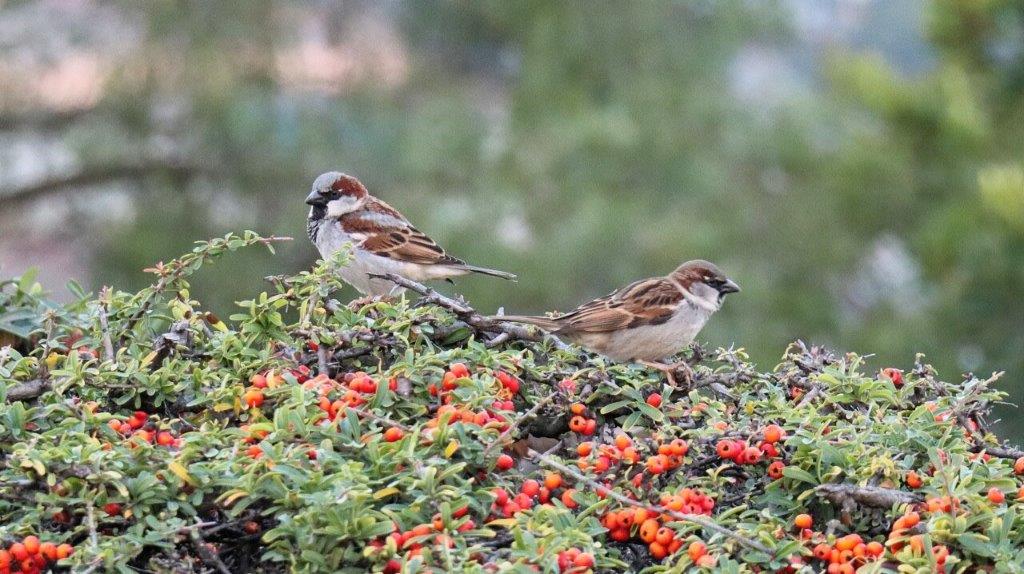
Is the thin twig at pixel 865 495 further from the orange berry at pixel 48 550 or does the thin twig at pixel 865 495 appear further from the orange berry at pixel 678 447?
the orange berry at pixel 48 550

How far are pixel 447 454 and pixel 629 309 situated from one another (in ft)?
7.08

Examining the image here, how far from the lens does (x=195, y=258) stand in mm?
3439

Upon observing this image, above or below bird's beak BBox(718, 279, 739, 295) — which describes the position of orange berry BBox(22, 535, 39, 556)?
below

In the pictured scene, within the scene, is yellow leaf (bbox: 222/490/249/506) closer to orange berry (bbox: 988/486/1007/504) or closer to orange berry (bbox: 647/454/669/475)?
orange berry (bbox: 647/454/669/475)

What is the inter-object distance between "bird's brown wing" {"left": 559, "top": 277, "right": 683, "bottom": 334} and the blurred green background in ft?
26.4

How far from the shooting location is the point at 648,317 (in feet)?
15.6

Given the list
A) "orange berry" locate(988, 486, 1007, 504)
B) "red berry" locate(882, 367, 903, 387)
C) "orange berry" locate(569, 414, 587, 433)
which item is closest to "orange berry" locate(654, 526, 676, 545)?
"orange berry" locate(569, 414, 587, 433)

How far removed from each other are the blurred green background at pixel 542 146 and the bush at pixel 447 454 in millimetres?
9717

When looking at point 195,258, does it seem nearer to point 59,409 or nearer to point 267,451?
point 59,409

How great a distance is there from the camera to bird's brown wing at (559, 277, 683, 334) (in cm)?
456

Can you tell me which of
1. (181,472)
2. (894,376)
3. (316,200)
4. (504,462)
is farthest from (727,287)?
(181,472)

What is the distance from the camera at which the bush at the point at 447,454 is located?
8.55ft

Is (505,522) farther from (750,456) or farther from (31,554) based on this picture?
(31,554)

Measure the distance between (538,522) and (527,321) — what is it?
1308 millimetres
